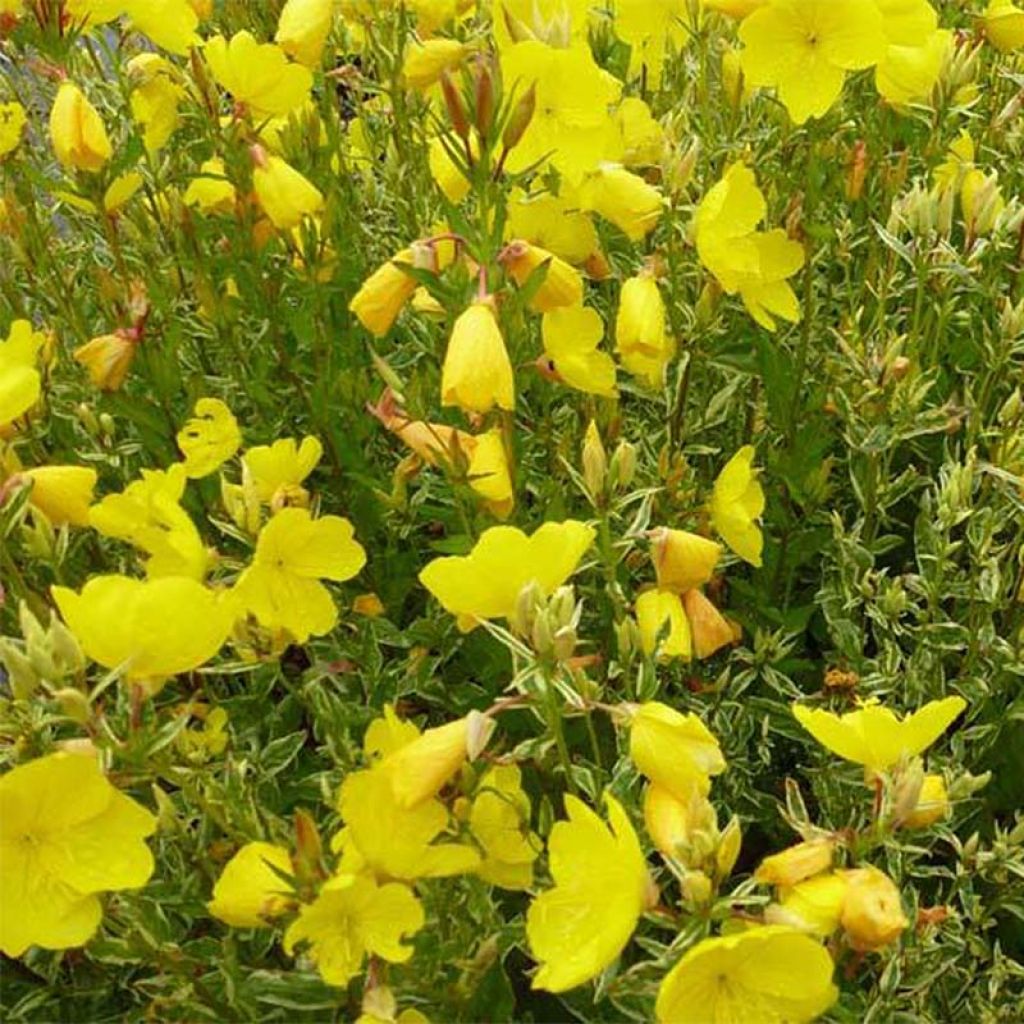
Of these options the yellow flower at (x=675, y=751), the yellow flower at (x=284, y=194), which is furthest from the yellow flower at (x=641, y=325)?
the yellow flower at (x=675, y=751)

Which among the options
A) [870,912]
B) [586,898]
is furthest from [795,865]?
[586,898]

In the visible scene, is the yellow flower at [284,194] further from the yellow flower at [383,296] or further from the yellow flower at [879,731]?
the yellow flower at [879,731]

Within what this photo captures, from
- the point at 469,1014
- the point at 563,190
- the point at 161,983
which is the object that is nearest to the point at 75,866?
the point at 161,983

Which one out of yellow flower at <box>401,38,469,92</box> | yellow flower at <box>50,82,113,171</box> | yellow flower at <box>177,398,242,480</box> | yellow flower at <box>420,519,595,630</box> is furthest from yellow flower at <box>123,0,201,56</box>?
yellow flower at <box>420,519,595,630</box>

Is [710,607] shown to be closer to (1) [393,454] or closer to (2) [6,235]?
(1) [393,454]

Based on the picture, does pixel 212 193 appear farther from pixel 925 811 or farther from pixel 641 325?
pixel 925 811

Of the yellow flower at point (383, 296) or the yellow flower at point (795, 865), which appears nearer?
the yellow flower at point (795, 865)
